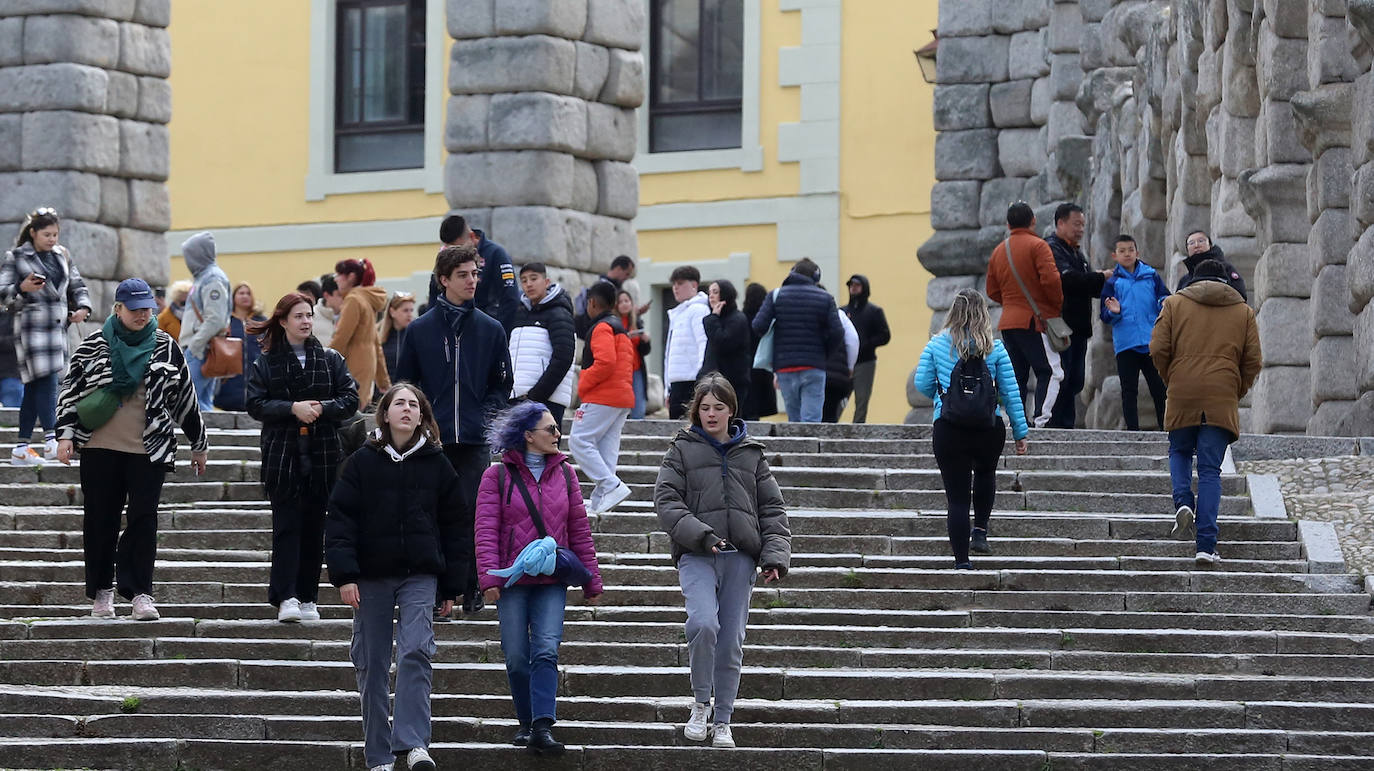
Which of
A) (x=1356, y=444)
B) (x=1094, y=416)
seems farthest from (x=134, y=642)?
(x=1094, y=416)

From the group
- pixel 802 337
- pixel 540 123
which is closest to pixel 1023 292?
pixel 802 337

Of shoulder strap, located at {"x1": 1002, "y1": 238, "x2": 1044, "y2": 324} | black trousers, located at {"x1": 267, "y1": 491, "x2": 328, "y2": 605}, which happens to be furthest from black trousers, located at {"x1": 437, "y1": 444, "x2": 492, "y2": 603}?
shoulder strap, located at {"x1": 1002, "y1": 238, "x2": 1044, "y2": 324}

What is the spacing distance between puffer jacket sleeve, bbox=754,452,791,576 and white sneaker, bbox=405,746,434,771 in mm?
1446

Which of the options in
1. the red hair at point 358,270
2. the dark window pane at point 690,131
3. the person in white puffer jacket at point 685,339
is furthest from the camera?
the dark window pane at point 690,131

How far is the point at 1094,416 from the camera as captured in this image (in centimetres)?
1908

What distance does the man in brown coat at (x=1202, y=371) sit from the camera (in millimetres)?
11930

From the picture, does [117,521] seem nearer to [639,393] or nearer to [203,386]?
[203,386]

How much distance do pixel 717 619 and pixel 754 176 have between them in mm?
18341

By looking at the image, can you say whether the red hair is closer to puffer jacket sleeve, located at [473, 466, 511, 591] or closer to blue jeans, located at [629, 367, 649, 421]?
blue jeans, located at [629, 367, 649, 421]

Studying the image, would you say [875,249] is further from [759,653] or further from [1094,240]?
[759,653]

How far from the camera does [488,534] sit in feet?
31.3

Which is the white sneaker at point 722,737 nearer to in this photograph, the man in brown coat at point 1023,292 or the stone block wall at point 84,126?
the man in brown coat at point 1023,292

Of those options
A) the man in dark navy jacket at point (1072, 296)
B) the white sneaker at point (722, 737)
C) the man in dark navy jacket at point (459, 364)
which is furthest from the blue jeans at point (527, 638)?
the man in dark navy jacket at point (1072, 296)

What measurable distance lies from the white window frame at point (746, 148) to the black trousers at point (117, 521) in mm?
16592
